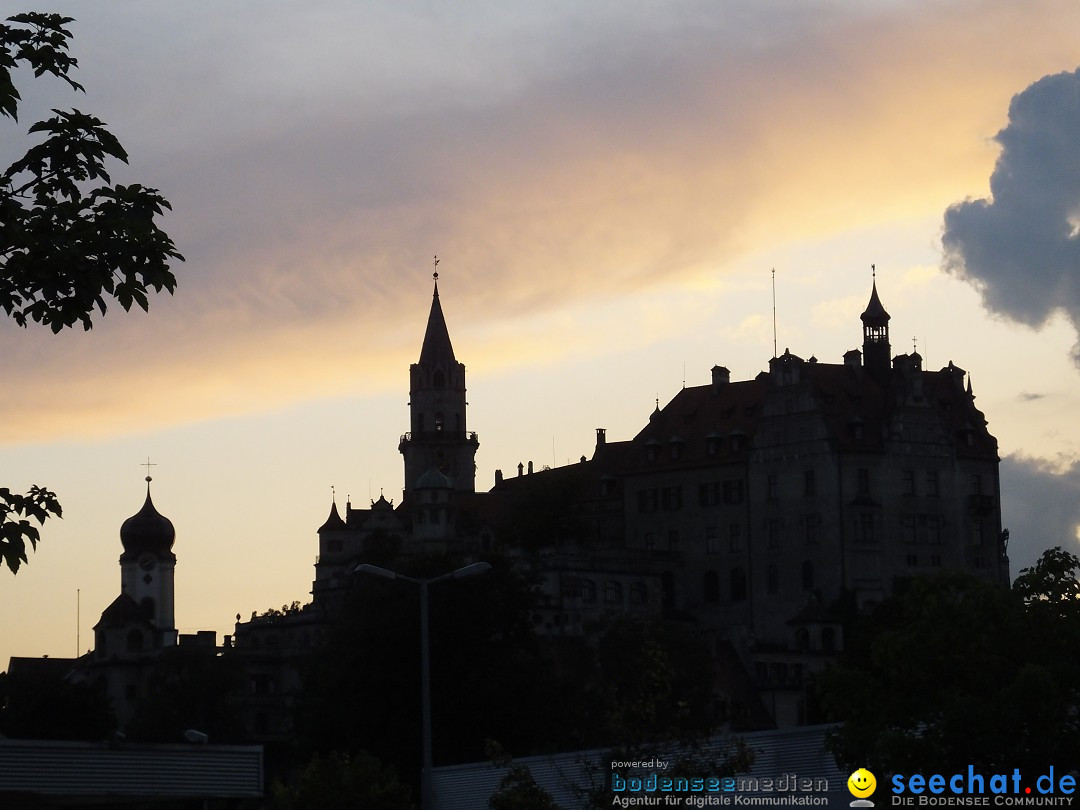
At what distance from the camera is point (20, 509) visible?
23812 millimetres

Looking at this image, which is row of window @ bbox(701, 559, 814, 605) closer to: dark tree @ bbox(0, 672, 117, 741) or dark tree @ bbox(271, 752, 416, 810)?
dark tree @ bbox(0, 672, 117, 741)

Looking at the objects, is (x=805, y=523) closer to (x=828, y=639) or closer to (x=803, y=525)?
(x=803, y=525)

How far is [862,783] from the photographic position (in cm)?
4775

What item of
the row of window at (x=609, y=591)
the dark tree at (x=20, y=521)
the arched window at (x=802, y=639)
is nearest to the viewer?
the dark tree at (x=20, y=521)

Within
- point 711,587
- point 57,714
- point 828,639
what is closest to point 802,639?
point 828,639

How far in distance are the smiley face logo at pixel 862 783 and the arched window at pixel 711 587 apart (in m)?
147

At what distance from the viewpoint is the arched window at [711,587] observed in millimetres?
194750

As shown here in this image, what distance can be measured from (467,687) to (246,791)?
2292 inches

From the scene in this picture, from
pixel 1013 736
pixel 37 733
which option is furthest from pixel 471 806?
pixel 37 733

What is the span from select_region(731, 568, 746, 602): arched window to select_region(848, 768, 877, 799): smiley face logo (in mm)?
144704

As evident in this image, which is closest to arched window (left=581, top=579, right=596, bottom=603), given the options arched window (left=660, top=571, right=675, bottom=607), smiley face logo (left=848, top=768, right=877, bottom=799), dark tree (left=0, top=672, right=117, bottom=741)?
arched window (left=660, top=571, right=675, bottom=607)

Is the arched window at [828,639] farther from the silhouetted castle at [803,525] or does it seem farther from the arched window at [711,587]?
the arched window at [711,587]

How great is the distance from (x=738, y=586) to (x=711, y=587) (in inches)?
125

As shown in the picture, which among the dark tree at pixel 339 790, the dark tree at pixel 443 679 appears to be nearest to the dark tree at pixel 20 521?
the dark tree at pixel 339 790
